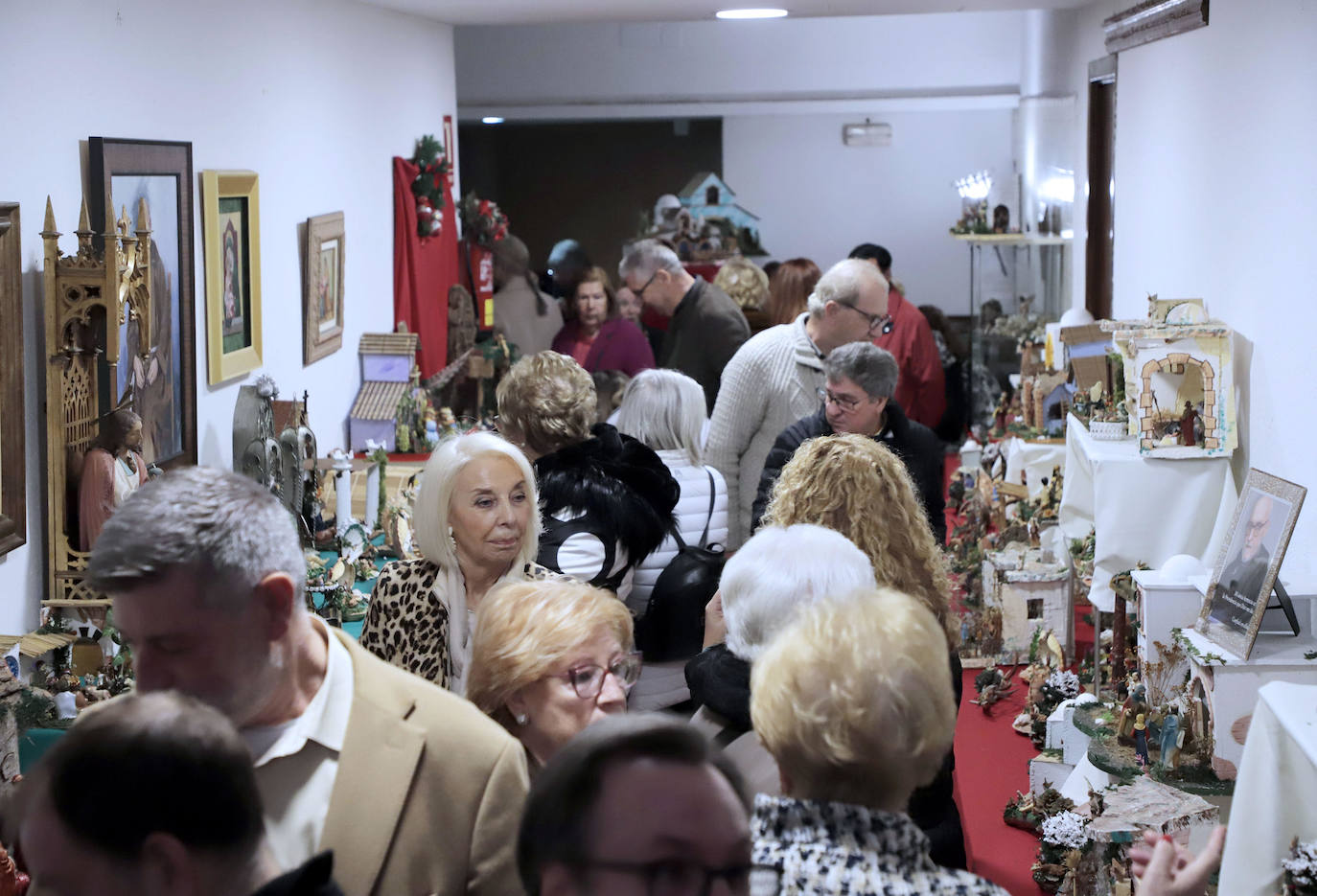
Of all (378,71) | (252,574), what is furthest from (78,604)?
(378,71)

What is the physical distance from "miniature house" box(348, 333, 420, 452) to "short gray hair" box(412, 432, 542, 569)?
4507mm

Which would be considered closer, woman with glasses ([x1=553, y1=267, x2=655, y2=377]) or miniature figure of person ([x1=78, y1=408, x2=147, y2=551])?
miniature figure of person ([x1=78, y1=408, x2=147, y2=551])

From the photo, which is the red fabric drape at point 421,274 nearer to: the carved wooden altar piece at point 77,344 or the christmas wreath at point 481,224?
the christmas wreath at point 481,224

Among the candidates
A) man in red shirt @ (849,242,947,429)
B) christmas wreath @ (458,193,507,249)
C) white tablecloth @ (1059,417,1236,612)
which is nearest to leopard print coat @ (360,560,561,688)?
white tablecloth @ (1059,417,1236,612)

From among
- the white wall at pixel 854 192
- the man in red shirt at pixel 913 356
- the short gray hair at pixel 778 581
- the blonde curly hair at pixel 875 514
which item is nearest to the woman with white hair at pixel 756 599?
the short gray hair at pixel 778 581

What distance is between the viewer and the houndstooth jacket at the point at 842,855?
1.66 metres

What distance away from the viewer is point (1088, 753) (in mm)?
4098

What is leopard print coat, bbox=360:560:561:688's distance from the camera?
289 cm

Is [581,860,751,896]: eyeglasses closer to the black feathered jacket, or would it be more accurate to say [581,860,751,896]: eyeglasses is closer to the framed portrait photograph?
the black feathered jacket

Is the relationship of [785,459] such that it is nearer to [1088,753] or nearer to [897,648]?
[1088,753]

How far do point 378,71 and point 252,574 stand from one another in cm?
726

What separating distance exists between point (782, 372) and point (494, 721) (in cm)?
328

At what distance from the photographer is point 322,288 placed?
7.21m

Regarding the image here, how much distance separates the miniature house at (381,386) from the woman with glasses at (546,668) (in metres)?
5.27
